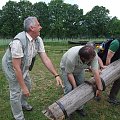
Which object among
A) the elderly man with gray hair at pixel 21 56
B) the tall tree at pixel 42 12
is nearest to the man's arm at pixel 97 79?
the elderly man with gray hair at pixel 21 56

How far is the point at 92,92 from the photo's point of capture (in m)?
5.02

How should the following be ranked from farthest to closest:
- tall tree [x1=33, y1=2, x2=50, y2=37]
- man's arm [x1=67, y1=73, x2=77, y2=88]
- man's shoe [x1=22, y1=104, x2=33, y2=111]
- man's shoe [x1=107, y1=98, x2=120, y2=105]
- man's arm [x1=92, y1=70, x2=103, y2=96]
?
tall tree [x1=33, y1=2, x2=50, y2=37]
man's shoe [x1=107, y1=98, x2=120, y2=105]
man's shoe [x1=22, y1=104, x2=33, y2=111]
man's arm [x1=67, y1=73, x2=77, y2=88]
man's arm [x1=92, y1=70, x2=103, y2=96]

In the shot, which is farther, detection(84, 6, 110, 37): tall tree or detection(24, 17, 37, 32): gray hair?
detection(84, 6, 110, 37): tall tree

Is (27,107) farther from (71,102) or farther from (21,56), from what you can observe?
(21,56)

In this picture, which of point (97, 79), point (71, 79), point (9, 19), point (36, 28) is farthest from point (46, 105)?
point (9, 19)

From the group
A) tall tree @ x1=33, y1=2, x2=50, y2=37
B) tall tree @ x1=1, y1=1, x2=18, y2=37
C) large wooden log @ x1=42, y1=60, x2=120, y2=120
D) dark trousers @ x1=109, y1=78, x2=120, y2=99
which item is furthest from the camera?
tall tree @ x1=33, y1=2, x2=50, y2=37

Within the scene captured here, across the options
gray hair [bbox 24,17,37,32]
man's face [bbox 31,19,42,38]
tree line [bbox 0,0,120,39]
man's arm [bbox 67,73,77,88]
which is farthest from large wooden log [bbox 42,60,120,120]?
tree line [bbox 0,0,120,39]

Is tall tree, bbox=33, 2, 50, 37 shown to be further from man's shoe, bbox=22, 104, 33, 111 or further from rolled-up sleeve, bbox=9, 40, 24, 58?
rolled-up sleeve, bbox=9, 40, 24, 58

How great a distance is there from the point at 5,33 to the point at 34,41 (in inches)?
2302

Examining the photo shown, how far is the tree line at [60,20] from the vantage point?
64438mm

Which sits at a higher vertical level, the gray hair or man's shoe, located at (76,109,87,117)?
the gray hair

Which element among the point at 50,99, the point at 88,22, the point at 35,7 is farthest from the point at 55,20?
the point at 50,99

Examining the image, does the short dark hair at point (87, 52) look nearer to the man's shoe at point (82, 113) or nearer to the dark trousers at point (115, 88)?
the man's shoe at point (82, 113)

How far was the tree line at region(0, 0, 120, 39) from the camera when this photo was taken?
211 ft
